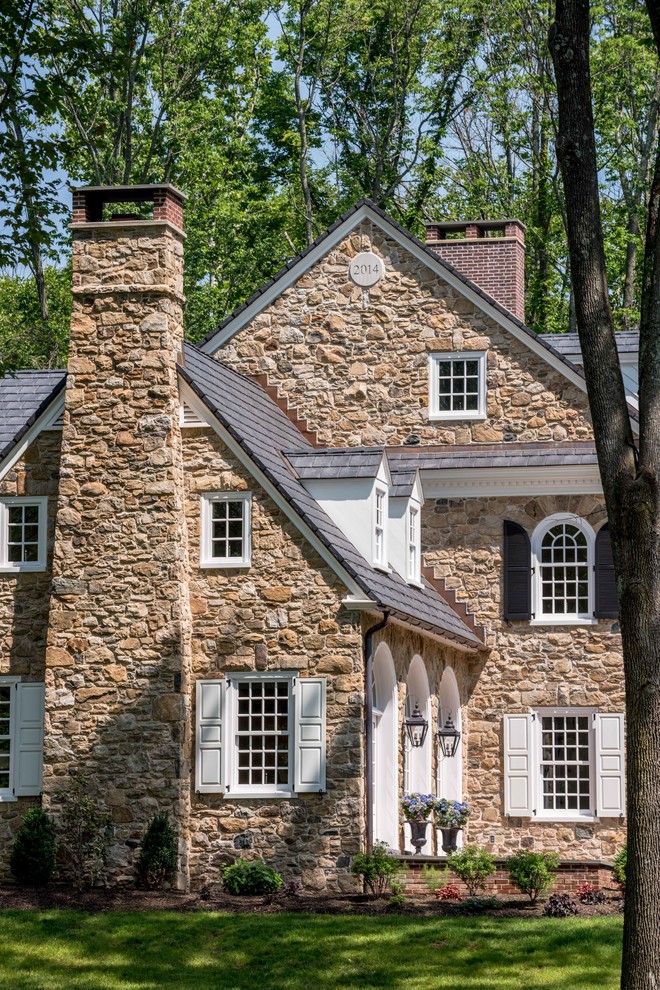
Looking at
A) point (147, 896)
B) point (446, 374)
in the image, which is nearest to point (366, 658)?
point (147, 896)

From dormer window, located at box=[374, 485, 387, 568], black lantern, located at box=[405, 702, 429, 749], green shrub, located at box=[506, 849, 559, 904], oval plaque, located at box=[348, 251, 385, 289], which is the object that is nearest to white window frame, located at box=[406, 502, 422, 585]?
dormer window, located at box=[374, 485, 387, 568]

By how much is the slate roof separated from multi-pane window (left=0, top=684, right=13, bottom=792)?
3.38 meters

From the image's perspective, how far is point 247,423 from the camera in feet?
74.9

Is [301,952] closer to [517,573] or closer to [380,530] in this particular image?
[380,530]

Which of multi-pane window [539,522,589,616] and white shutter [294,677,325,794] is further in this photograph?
multi-pane window [539,522,589,616]

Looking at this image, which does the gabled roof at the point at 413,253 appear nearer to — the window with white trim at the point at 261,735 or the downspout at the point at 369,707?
the downspout at the point at 369,707

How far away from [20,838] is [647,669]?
1042 centimetres

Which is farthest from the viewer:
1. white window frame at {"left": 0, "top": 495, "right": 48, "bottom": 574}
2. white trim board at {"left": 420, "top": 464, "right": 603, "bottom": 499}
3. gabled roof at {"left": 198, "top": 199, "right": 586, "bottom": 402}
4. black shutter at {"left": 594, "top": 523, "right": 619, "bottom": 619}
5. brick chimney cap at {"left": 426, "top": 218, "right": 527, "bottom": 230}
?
brick chimney cap at {"left": 426, "top": 218, "right": 527, "bottom": 230}

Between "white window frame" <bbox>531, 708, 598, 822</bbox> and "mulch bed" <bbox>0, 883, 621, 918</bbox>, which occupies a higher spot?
"white window frame" <bbox>531, 708, 598, 822</bbox>

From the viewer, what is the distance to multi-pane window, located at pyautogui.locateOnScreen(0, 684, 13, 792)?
2152cm

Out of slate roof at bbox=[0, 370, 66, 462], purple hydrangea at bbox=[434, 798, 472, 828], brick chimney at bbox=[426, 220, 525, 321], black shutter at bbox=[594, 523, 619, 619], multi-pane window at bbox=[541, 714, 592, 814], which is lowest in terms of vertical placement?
purple hydrangea at bbox=[434, 798, 472, 828]

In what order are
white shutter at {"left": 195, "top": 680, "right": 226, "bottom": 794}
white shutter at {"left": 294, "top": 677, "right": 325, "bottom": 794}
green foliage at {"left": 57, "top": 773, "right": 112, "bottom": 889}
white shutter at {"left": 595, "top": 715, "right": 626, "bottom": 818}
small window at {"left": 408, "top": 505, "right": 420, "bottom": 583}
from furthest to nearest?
white shutter at {"left": 595, "top": 715, "right": 626, "bottom": 818} → small window at {"left": 408, "top": 505, "right": 420, "bottom": 583} → white shutter at {"left": 195, "top": 680, "right": 226, "bottom": 794} → white shutter at {"left": 294, "top": 677, "right": 325, "bottom": 794} → green foliage at {"left": 57, "top": 773, "right": 112, "bottom": 889}

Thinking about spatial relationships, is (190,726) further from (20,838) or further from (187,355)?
(187,355)

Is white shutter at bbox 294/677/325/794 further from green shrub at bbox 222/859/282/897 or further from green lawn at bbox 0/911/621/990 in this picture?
green lawn at bbox 0/911/621/990
